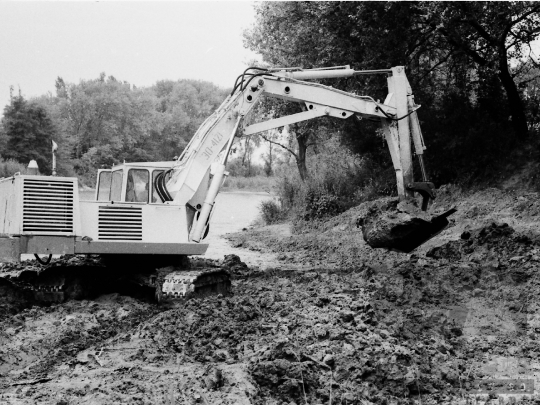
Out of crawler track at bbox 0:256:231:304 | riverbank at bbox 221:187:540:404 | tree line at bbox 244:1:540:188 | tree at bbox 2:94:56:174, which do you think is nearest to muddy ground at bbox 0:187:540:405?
riverbank at bbox 221:187:540:404

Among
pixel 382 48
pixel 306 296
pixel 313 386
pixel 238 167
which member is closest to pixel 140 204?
pixel 306 296

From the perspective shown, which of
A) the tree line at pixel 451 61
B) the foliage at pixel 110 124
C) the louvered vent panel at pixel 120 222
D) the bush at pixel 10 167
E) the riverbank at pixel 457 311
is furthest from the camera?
the foliage at pixel 110 124

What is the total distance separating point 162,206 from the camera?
9.71 metres

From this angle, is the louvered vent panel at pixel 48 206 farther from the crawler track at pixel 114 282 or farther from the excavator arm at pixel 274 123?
the excavator arm at pixel 274 123

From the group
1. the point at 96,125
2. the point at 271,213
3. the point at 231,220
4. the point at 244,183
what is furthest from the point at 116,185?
the point at 244,183

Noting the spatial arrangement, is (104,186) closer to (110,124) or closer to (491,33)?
(491,33)

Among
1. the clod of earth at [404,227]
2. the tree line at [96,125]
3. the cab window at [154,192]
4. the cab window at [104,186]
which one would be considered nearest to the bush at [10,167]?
the tree line at [96,125]

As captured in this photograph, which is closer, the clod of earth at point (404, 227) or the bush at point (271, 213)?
the clod of earth at point (404, 227)

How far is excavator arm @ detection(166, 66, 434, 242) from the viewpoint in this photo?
33.8 ft

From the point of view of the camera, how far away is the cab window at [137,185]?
1019 centimetres

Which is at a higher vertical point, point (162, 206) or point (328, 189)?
point (328, 189)

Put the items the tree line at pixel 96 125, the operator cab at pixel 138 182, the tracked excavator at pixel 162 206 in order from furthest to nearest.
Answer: the tree line at pixel 96 125 → the operator cab at pixel 138 182 → the tracked excavator at pixel 162 206

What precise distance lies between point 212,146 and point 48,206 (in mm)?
2863

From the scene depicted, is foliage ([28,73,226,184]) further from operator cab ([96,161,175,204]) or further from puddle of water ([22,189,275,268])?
operator cab ([96,161,175,204])
